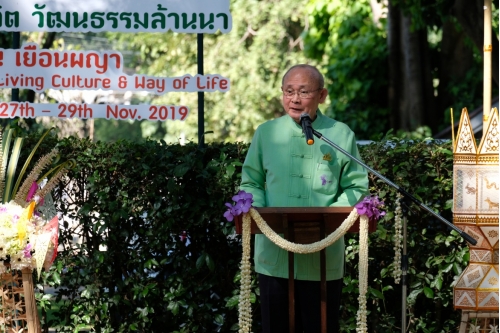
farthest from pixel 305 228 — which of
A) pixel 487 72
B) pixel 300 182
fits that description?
pixel 487 72

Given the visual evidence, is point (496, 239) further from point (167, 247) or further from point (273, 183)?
point (167, 247)

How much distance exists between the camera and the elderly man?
4672 millimetres

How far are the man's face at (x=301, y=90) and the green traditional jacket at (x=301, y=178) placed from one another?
13 centimetres

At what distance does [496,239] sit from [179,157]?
238cm

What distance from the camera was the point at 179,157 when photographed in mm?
6480

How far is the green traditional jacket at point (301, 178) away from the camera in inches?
185

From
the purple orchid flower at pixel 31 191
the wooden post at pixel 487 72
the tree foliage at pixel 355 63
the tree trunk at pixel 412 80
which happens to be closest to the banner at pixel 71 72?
the purple orchid flower at pixel 31 191

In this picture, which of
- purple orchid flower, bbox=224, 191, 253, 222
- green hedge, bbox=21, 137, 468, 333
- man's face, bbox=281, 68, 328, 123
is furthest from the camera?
green hedge, bbox=21, 137, 468, 333

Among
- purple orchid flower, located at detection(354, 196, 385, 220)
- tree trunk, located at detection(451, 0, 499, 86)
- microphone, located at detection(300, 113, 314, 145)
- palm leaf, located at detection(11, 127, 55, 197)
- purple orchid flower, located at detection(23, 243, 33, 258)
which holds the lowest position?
purple orchid flower, located at detection(23, 243, 33, 258)

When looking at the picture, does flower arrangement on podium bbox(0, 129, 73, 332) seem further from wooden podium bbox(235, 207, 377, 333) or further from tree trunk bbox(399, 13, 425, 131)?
tree trunk bbox(399, 13, 425, 131)

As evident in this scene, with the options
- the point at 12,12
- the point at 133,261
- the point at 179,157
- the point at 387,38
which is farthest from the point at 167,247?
the point at 387,38

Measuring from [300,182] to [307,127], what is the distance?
44 centimetres

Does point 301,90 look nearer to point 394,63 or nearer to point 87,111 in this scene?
point 87,111

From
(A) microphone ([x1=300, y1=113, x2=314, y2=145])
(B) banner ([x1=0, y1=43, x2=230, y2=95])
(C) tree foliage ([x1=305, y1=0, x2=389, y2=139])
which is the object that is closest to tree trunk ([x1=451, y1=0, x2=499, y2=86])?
(B) banner ([x1=0, y1=43, x2=230, y2=95])
